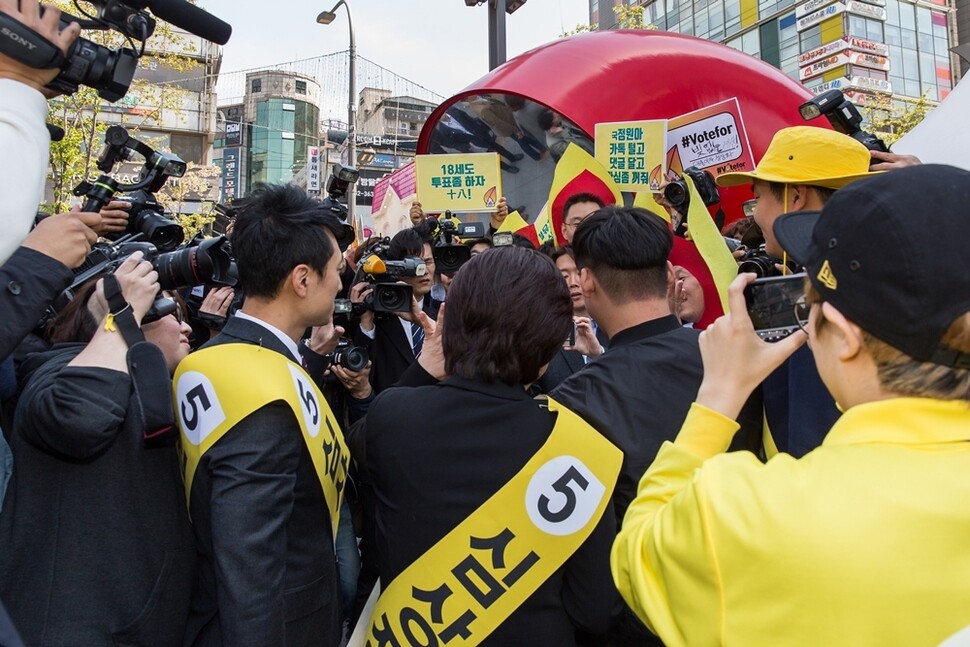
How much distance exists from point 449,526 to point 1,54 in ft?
4.74

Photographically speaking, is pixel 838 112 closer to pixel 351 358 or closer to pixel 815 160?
pixel 815 160

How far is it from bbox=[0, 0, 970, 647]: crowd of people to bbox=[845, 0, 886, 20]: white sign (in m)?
38.4

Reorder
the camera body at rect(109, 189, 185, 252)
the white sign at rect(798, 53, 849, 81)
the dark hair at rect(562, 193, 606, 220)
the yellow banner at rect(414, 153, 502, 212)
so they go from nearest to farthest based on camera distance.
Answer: the camera body at rect(109, 189, 185, 252), the dark hair at rect(562, 193, 606, 220), the yellow banner at rect(414, 153, 502, 212), the white sign at rect(798, 53, 849, 81)

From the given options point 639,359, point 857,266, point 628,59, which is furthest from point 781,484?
point 628,59

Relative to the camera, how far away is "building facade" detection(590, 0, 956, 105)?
33281 mm

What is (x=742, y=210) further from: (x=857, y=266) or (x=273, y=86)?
(x=273, y=86)

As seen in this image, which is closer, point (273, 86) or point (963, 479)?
point (963, 479)

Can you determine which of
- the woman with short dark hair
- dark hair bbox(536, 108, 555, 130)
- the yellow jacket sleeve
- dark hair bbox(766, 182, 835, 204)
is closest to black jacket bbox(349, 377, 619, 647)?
the woman with short dark hair

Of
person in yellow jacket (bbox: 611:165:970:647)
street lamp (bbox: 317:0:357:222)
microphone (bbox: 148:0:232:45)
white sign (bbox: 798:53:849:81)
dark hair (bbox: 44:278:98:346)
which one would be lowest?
person in yellow jacket (bbox: 611:165:970:647)

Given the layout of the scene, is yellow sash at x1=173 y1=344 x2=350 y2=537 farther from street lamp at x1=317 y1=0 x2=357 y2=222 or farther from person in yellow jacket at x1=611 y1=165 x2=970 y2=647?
street lamp at x1=317 y1=0 x2=357 y2=222

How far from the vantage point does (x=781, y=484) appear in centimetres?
104

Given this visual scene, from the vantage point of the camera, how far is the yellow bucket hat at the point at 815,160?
2.34m

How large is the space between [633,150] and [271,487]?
12.5 ft

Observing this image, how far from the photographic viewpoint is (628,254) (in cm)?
233
